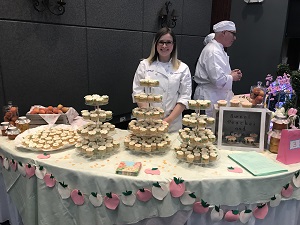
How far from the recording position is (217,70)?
99.4 inches

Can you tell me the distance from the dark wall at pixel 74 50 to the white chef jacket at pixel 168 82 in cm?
87

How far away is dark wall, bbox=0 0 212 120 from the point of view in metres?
2.05

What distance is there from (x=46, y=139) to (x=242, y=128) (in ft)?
3.71

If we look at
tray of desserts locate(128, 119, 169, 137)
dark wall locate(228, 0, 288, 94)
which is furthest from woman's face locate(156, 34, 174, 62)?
dark wall locate(228, 0, 288, 94)

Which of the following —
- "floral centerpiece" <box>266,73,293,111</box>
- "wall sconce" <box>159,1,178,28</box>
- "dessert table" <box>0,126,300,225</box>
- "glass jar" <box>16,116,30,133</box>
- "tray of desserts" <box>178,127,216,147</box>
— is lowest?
"dessert table" <box>0,126,300,225</box>

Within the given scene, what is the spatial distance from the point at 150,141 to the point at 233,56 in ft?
12.7

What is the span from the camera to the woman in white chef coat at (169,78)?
1.97 m

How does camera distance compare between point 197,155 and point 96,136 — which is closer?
point 197,155

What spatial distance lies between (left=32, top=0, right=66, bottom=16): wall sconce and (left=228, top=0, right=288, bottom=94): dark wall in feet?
10.9

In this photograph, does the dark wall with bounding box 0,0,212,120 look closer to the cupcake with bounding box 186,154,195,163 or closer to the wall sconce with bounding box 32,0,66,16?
the wall sconce with bounding box 32,0,66,16

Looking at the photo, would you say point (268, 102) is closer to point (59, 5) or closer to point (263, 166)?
point (263, 166)

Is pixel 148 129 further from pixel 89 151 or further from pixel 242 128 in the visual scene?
pixel 242 128

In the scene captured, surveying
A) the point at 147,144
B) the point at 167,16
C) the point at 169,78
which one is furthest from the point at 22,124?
the point at 167,16

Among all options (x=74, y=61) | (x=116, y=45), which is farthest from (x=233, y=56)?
(x=74, y=61)
